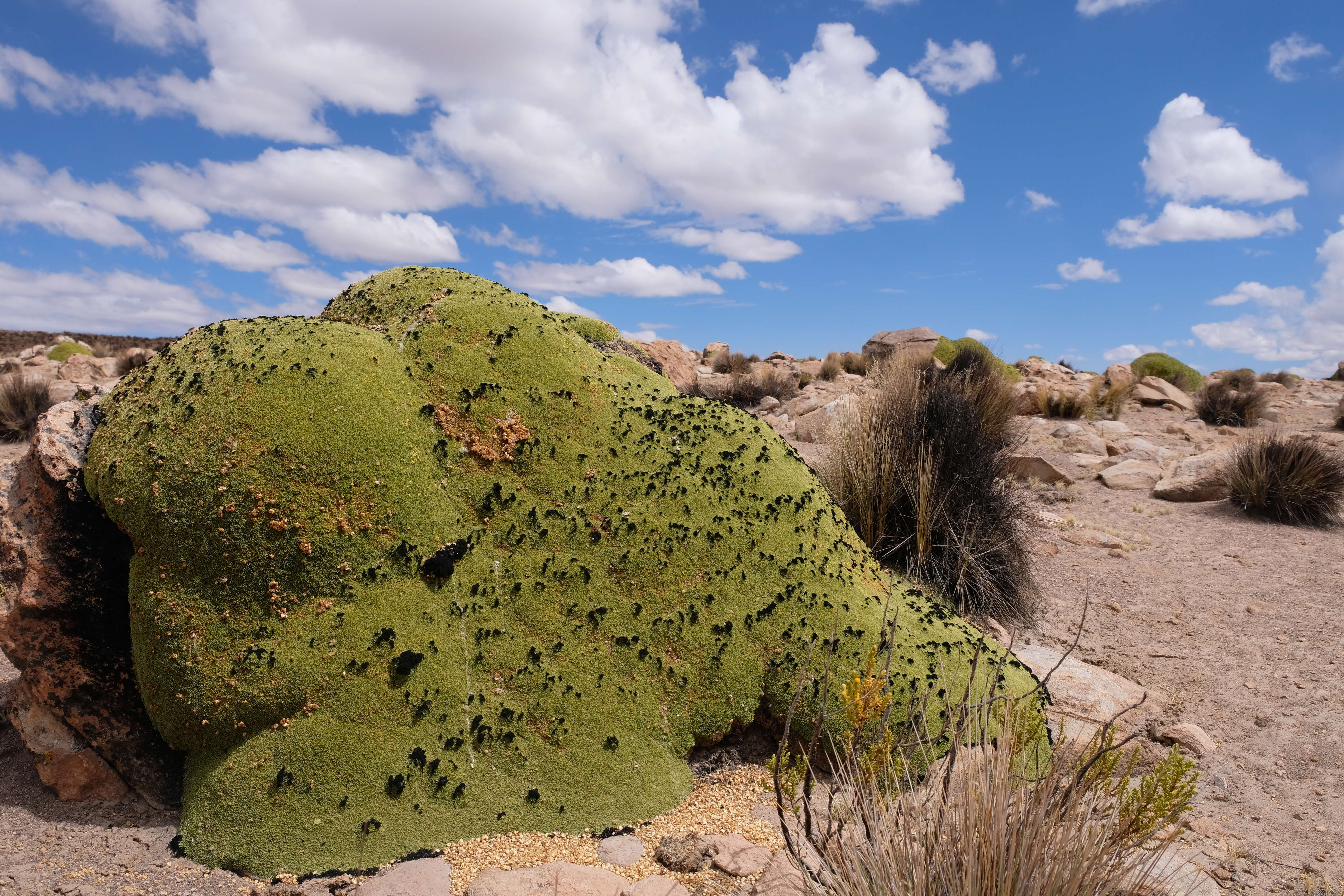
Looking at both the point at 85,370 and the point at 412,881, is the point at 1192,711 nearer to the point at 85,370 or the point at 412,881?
the point at 412,881

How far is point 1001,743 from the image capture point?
268 cm

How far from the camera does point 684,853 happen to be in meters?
3.53

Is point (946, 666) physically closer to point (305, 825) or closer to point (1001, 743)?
point (1001, 743)

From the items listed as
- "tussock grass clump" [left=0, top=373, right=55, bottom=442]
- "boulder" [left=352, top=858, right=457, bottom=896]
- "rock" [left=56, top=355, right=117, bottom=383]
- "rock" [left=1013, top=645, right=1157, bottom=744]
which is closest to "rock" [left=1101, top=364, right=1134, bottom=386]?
"rock" [left=1013, top=645, right=1157, bottom=744]

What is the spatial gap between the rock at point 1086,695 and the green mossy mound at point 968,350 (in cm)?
1257

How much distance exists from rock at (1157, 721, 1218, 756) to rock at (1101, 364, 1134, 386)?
1719 centimetres

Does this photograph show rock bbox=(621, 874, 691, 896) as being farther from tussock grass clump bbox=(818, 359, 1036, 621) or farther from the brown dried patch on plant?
tussock grass clump bbox=(818, 359, 1036, 621)

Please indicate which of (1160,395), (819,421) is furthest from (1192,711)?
(1160,395)

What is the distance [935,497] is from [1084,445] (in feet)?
28.0

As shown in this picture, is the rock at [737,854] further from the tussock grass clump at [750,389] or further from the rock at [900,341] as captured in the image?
the rock at [900,341]

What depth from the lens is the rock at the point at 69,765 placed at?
4.11 metres

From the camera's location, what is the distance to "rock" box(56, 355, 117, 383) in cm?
2256

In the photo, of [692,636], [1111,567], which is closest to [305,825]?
[692,636]

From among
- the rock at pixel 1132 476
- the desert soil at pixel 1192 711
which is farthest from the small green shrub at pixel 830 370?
the desert soil at pixel 1192 711
